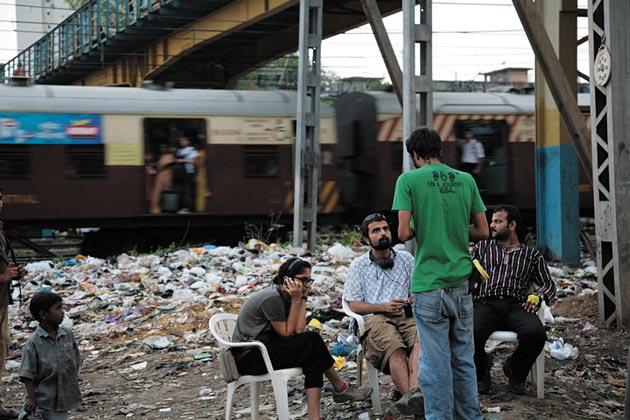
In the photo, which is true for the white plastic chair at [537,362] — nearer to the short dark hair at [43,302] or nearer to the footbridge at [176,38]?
the short dark hair at [43,302]

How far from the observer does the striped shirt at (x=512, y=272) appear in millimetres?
6336

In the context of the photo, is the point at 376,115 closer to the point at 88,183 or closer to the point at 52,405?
the point at 88,183

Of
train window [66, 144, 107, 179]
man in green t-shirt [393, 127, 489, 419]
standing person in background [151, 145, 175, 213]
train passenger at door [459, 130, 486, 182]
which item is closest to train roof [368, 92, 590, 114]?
train passenger at door [459, 130, 486, 182]

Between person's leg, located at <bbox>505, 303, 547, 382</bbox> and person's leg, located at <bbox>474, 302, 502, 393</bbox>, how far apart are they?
100 mm

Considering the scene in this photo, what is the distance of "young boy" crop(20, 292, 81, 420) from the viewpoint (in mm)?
5672

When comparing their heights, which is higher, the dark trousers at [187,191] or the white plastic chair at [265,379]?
the dark trousers at [187,191]

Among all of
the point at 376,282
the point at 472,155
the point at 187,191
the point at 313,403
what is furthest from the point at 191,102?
the point at 313,403

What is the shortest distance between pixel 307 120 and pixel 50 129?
4583mm

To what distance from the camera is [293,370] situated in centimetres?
565

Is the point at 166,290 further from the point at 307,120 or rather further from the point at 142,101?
the point at 142,101

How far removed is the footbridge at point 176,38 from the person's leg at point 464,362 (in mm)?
13674

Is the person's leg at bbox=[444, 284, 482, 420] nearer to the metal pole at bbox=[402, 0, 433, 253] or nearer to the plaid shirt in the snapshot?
the plaid shirt

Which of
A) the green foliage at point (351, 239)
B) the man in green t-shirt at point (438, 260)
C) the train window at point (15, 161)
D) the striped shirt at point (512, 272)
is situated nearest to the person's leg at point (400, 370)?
the man in green t-shirt at point (438, 260)

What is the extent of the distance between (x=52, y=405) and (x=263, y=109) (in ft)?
39.1
